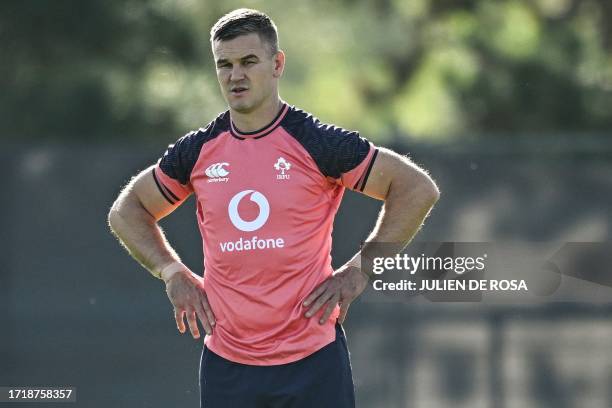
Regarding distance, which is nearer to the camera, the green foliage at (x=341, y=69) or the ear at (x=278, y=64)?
the ear at (x=278, y=64)

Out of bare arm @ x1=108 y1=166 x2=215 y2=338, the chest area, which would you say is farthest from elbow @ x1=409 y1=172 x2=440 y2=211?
bare arm @ x1=108 y1=166 x2=215 y2=338

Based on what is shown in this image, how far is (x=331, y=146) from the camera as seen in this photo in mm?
4312

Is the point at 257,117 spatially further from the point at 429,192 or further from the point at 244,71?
the point at 429,192

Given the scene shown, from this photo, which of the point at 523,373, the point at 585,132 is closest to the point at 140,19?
the point at 585,132

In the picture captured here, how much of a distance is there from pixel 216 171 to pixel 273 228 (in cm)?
31

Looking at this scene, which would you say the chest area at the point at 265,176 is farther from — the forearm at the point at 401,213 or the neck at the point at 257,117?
the forearm at the point at 401,213

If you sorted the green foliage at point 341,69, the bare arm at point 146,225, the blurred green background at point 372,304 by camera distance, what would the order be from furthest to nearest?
1. the green foliage at point 341,69
2. the blurred green background at point 372,304
3. the bare arm at point 146,225

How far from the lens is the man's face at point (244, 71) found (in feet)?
14.2

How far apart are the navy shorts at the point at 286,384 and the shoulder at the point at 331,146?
66 centimetres

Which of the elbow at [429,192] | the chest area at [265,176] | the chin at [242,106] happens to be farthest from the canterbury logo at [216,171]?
the elbow at [429,192]

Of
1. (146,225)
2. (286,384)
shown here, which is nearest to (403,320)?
(146,225)

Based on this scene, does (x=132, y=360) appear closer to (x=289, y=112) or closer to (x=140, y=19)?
(x=289, y=112)

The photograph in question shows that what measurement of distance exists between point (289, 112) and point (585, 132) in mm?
6538

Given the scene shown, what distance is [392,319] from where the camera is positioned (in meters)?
7.08
